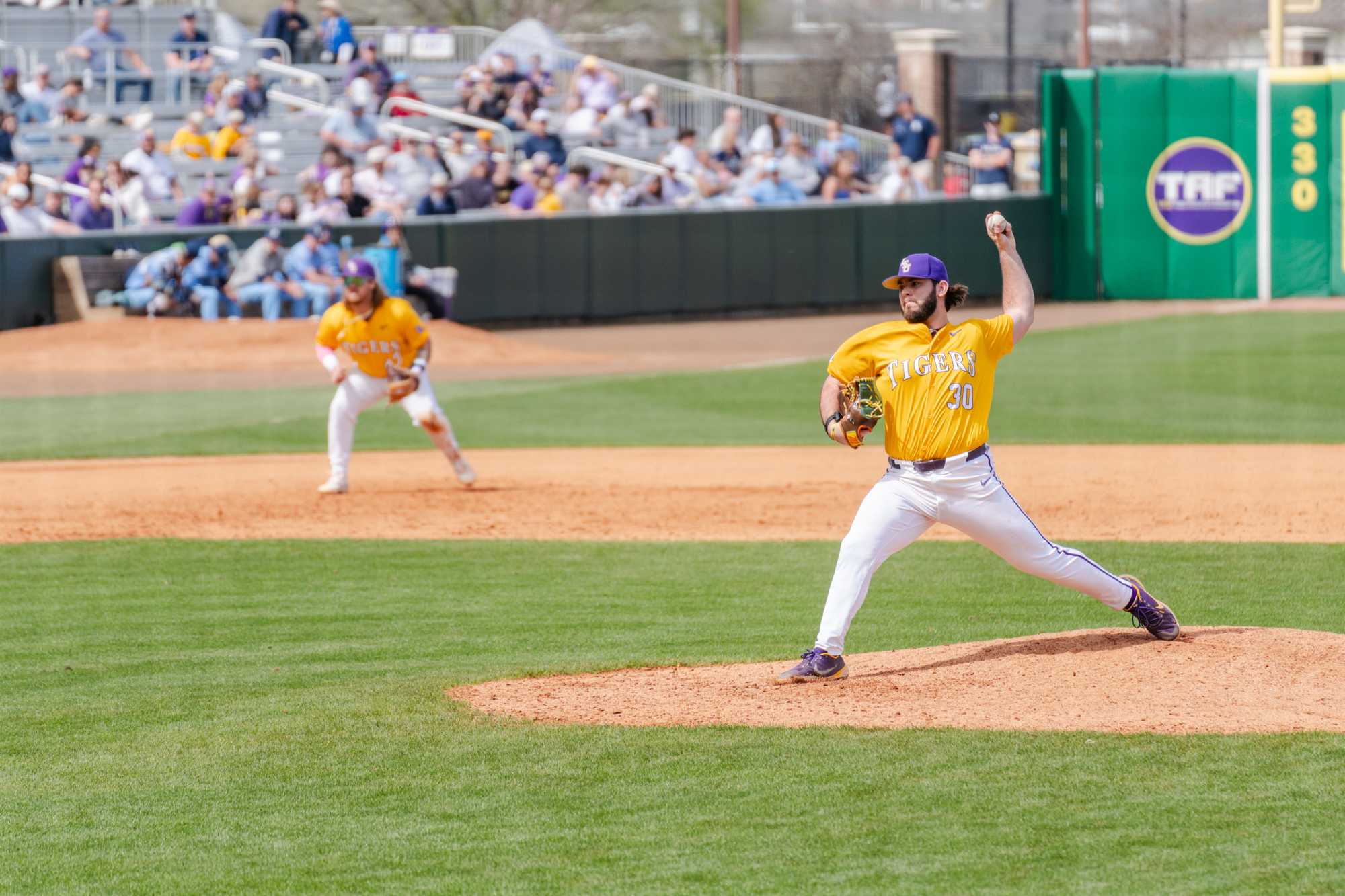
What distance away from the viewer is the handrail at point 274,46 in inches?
1101

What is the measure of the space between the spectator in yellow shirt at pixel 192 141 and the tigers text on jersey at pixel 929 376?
751 inches

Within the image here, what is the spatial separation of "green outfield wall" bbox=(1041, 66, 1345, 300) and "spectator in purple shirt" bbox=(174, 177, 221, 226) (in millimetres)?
12845

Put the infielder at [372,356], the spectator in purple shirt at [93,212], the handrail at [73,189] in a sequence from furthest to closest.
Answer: the handrail at [73,189]
the spectator in purple shirt at [93,212]
the infielder at [372,356]

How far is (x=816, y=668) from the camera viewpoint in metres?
7.02

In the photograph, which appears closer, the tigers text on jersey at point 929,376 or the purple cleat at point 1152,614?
the tigers text on jersey at point 929,376

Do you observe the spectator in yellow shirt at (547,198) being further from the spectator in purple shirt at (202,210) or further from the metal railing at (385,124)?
the spectator in purple shirt at (202,210)

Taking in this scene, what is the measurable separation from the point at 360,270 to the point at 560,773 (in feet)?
22.9

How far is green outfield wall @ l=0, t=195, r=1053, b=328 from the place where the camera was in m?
22.4

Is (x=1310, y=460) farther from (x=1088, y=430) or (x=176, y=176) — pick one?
(x=176, y=176)

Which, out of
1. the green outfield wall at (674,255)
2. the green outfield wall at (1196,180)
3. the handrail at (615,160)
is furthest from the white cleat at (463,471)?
the green outfield wall at (1196,180)

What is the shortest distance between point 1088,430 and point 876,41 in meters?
37.9

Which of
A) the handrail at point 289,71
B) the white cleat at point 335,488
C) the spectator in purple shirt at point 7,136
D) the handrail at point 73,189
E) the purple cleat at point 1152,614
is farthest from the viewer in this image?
the handrail at point 289,71

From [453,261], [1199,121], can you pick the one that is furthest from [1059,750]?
[1199,121]

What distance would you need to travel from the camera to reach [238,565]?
413 inches
